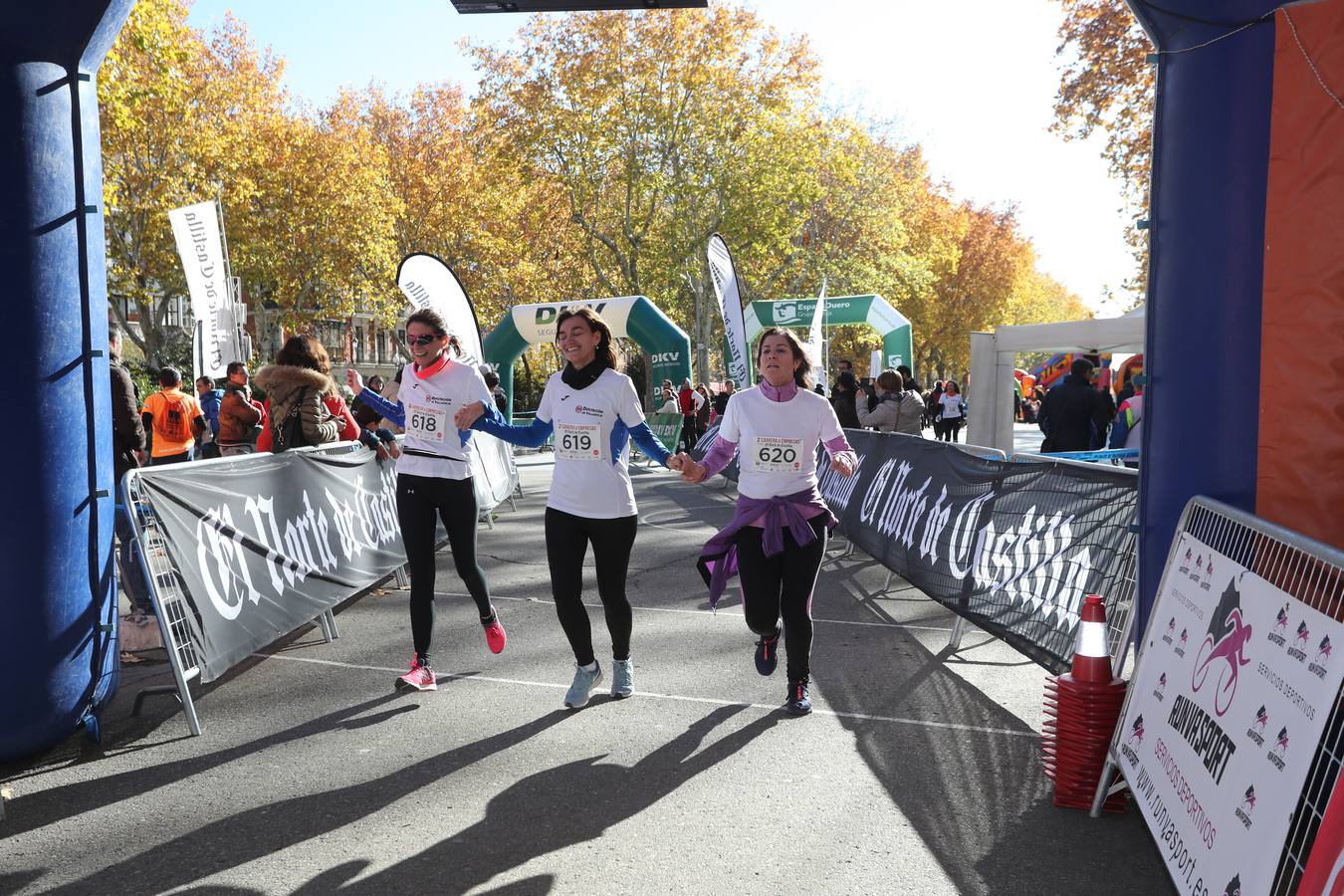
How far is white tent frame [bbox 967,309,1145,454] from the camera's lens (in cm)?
1591

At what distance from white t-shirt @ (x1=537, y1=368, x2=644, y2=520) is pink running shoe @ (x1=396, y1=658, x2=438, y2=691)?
1157 mm

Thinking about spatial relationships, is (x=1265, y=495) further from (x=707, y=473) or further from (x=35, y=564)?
(x=35, y=564)

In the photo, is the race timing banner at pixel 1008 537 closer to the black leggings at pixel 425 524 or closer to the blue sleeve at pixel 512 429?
the blue sleeve at pixel 512 429

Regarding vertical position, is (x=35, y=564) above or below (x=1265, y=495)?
below

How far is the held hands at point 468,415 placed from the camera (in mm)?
5594

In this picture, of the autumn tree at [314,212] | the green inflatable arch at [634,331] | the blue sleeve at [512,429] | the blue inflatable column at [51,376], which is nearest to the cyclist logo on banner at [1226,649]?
the blue sleeve at [512,429]

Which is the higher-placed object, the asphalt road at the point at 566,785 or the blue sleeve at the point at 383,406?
the blue sleeve at the point at 383,406

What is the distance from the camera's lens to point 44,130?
4.63m

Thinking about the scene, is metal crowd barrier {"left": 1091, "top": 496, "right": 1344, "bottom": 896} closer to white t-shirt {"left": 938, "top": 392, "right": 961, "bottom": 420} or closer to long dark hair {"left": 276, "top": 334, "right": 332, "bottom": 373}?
long dark hair {"left": 276, "top": 334, "right": 332, "bottom": 373}

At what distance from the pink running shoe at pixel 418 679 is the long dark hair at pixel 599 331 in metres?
1.87

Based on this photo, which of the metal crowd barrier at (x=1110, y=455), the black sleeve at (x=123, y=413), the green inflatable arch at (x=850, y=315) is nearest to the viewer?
the black sleeve at (x=123, y=413)

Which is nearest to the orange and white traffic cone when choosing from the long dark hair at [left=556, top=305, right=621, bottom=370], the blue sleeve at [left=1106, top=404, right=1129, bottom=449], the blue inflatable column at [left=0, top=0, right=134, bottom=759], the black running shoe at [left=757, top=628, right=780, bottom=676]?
the black running shoe at [left=757, top=628, right=780, bottom=676]

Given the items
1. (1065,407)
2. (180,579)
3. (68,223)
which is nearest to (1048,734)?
(180,579)

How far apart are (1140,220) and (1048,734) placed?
213cm
